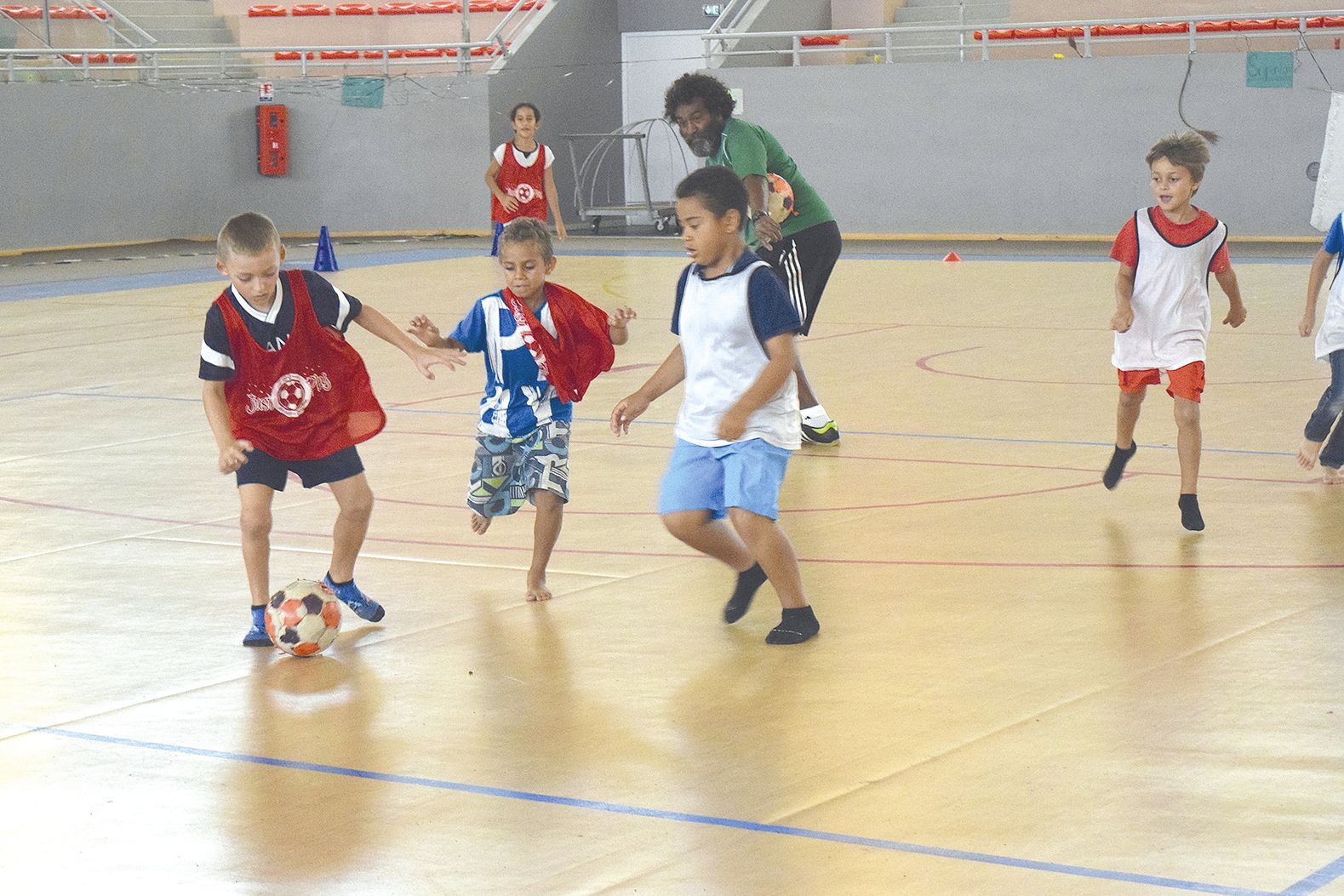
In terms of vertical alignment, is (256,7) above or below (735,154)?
above

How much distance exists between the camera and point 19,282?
20094 millimetres

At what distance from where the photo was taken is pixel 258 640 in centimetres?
565

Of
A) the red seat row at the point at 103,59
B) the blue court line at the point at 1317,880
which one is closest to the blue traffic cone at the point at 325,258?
the red seat row at the point at 103,59

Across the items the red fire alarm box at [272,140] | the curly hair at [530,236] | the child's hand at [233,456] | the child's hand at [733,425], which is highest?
the red fire alarm box at [272,140]

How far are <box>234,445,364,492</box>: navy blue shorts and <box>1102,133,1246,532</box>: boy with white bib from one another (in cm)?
314

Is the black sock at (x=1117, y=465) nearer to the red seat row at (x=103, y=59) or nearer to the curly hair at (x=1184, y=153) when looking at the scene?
the curly hair at (x=1184, y=153)

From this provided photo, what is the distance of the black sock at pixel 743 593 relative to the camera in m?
5.79

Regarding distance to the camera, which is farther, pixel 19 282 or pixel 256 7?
pixel 256 7

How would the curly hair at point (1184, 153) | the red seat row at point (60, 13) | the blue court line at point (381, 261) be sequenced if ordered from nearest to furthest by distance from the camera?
1. the curly hair at point (1184, 153)
2. the blue court line at point (381, 261)
3. the red seat row at point (60, 13)

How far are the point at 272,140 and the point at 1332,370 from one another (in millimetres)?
21995

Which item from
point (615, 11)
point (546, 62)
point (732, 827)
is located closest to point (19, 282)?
point (546, 62)

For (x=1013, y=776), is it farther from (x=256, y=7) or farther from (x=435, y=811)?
(x=256, y=7)

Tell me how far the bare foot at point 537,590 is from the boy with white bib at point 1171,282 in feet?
8.47

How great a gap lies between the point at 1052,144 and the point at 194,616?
20.3 m
